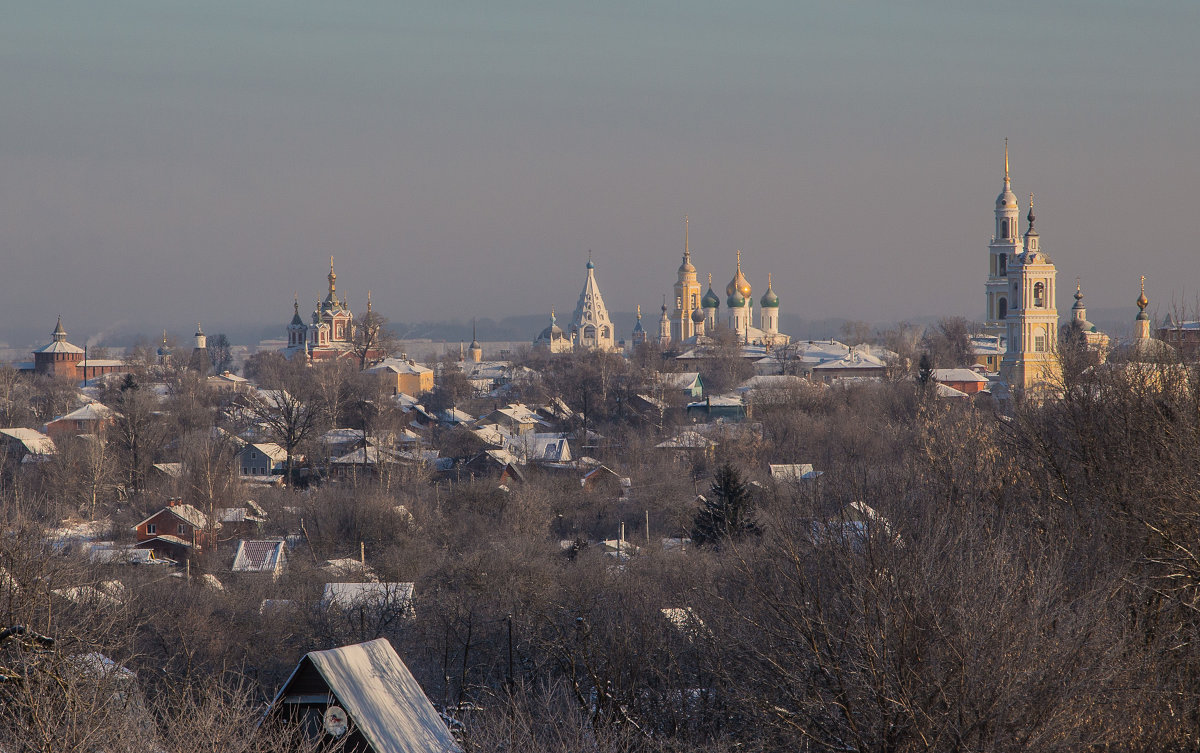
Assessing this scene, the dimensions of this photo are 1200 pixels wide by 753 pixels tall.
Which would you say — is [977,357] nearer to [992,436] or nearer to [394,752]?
[992,436]

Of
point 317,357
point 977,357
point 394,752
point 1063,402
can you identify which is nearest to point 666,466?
point 1063,402

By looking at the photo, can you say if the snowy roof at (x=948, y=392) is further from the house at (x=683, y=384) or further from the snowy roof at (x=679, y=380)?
the snowy roof at (x=679, y=380)

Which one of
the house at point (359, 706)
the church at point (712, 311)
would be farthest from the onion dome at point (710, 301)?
the house at point (359, 706)

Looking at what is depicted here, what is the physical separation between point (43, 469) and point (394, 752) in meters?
26.5

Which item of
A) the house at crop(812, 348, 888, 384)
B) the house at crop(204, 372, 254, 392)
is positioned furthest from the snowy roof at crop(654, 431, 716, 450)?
the house at crop(204, 372, 254, 392)

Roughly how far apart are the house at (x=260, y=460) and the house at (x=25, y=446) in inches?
193

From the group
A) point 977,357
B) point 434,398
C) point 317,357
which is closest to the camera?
point 434,398

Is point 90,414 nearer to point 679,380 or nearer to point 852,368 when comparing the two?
point 679,380

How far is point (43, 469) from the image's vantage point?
113ft

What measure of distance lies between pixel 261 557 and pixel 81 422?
75.0ft

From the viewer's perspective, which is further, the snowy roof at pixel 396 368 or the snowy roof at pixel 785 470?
the snowy roof at pixel 396 368

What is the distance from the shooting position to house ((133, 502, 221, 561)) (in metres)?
27.1

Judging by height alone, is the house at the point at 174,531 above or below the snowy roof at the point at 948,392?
below

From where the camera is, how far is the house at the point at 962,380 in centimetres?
5291
